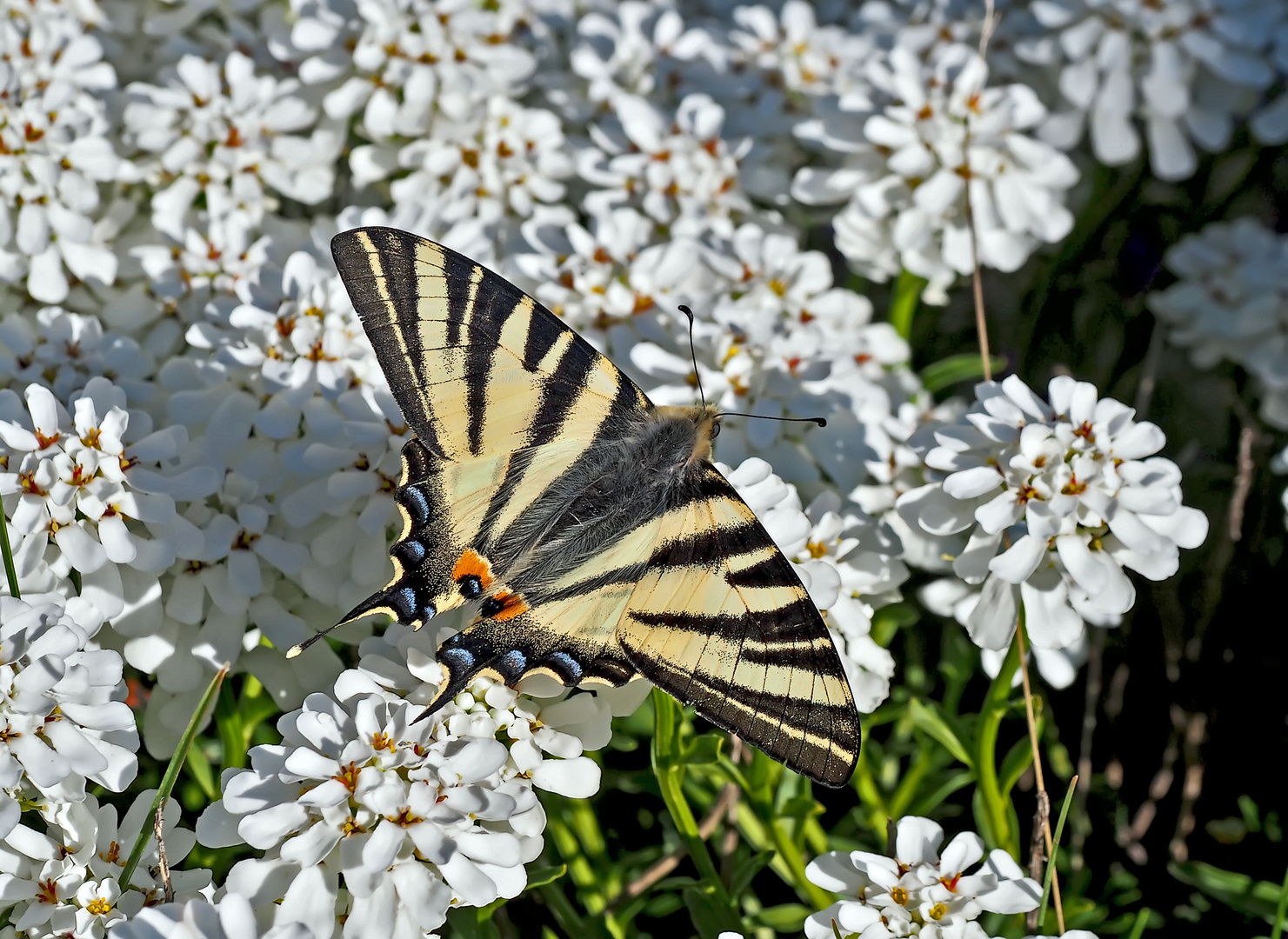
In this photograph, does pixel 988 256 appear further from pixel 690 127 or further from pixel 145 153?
pixel 145 153

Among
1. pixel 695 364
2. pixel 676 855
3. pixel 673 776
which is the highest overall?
pixel 695 364

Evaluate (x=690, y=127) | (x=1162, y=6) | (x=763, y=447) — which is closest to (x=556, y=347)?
(x=763, y=447)

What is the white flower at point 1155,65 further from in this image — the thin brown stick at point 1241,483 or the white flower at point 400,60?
the white flower at point 400,60

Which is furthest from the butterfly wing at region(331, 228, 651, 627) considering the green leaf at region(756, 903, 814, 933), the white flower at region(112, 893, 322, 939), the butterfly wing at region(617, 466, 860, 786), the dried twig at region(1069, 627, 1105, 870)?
the dried twig at region(1069, 627, 1105, 870)

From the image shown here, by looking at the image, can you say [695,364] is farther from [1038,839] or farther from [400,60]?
[400,60]

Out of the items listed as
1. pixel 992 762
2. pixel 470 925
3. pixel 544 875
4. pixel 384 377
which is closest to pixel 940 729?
pixel 992 762

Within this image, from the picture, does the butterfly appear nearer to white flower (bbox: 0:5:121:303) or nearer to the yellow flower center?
the yellow flower center

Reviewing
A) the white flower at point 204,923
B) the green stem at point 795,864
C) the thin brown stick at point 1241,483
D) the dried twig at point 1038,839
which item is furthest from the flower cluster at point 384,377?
the thin brown stick at point 1241,483

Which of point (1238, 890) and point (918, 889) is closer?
point (918, 889)
